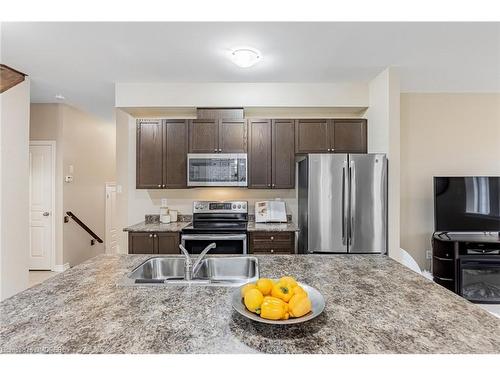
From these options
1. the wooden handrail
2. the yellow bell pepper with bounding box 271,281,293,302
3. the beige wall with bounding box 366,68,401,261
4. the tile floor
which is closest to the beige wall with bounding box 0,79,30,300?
the tile floor

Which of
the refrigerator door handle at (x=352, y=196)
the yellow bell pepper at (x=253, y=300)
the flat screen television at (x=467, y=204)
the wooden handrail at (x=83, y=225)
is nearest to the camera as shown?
the yellow bell pepper at (x=253, y=300)

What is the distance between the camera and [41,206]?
425 centimetres

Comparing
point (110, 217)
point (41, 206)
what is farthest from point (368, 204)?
point (110, 217)

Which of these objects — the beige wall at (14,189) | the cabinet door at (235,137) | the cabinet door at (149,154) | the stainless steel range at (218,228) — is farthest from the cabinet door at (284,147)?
the beige wall at (14,189)

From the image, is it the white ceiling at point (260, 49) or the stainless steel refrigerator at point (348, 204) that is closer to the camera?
the white ceiling at point (260, 49)

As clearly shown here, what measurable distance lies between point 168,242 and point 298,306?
242 cm

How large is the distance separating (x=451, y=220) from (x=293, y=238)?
1.91 meters

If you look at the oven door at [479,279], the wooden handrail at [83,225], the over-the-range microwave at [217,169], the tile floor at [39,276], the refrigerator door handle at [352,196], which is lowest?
the tile floor at [39,276]

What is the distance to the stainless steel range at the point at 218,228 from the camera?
3004 mm

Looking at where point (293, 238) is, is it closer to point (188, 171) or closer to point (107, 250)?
point (188, 171)

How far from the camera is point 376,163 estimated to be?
2.88 meters

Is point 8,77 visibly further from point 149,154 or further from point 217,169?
point 217,169

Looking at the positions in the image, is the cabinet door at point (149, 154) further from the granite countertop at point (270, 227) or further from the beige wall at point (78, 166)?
the beige wall at point (78, 166)

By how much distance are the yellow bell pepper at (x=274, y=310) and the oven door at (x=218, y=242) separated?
6.89 feet
